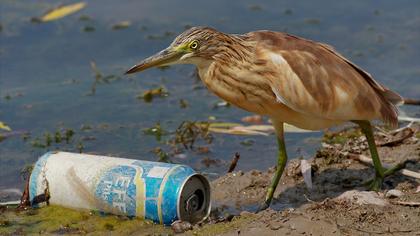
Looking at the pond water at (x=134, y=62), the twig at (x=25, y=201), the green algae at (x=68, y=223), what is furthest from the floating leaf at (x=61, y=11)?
the green algae at (x=68, y=223)

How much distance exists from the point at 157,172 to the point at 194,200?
0.94 feet

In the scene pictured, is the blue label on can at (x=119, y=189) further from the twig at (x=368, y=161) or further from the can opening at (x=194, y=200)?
the twig at (x=368, y=161)

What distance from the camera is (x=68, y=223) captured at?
6.09m

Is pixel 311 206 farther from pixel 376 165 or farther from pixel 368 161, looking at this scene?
pixel 368 161

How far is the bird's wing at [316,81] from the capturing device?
5961 millimetres

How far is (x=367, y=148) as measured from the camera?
7.02 m

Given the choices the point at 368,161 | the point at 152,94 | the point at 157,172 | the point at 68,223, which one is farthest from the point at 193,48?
the point at 152,94

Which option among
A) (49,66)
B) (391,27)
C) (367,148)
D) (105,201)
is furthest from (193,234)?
(391,27)

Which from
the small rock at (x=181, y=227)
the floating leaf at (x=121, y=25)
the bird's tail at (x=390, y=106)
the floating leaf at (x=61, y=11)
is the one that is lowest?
the small rock at (x=181, y=227)

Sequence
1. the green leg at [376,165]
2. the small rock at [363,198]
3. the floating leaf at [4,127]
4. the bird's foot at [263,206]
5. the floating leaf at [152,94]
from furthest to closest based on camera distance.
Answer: the floating leaf at [152,94], the floating leaf at [4,127], the green leg at [376,165], the bird's foot at [263,206], the small rock at [363,198]

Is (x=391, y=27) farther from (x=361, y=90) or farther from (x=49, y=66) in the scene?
(x=361, y=90)

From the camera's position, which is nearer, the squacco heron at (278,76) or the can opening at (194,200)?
the can opening at (194,200)

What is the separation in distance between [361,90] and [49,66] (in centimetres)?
429

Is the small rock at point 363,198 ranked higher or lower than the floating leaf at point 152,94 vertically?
lower
